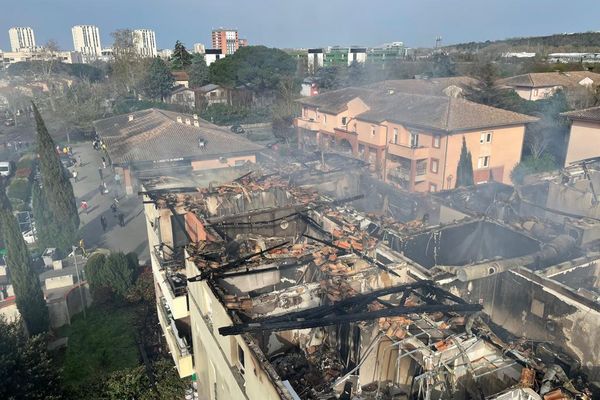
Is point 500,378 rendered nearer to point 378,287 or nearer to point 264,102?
point 378,287

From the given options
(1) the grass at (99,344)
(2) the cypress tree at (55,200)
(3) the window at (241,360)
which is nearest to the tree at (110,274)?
(1) the grass at (99,344)

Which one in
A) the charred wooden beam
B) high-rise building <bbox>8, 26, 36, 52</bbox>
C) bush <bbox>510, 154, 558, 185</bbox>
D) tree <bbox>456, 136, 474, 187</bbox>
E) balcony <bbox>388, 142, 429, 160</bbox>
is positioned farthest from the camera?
high-rise building <bbox>8, 26, 36, 52</bbox>

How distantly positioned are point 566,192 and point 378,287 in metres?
10.6

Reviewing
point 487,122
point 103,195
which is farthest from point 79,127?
point 487,122

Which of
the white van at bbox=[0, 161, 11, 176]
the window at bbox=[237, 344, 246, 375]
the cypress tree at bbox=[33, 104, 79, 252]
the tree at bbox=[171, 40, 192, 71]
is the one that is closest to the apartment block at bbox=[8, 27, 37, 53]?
the tree at bbox=[171, 40, 192, 71]

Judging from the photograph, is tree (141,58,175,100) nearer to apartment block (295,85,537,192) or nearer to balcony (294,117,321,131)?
balcony (294,117,321,131)

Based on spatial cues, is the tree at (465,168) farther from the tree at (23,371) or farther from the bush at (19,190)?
the bush at (19,190)

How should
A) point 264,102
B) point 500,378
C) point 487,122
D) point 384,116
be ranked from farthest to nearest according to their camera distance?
point 264,102 < point 384,116 < point 487,122 < point 500,378

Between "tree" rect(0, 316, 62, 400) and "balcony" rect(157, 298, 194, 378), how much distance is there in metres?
2.58

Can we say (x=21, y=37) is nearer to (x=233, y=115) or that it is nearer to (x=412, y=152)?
(x=233, y=115)

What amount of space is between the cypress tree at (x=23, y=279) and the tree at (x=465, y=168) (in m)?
18.8

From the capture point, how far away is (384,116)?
84.5ft

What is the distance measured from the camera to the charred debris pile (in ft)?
19.0

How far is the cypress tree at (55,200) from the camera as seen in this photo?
60.2 ft
